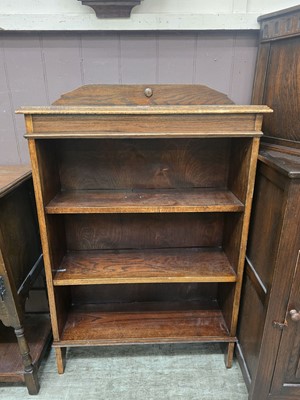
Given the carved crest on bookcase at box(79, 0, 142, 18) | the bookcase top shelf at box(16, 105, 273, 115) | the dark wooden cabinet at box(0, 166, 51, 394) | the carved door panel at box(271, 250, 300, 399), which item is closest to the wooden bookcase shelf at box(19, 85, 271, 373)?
the bookcase top shelf at box(16, 105, 273, 115)

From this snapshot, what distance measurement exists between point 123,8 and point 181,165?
2.32 feet

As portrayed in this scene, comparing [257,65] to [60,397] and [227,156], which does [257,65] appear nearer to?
→ [227,156]

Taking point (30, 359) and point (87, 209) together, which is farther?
point (30, 359)

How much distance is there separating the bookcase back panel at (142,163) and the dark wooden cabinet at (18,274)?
0.21m

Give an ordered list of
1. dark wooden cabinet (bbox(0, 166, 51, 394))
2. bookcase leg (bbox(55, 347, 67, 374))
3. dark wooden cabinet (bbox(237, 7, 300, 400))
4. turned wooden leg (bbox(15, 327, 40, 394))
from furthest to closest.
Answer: bookcase leg (bbox(55, 347, 67, 374)), turned wooden leg (bbox(15, 327, 40, 394)), dark wooden cabinet (bbox(0, 166, 51, 394)), dark wooden cabinet (bbox(237, 7, 300, 400))

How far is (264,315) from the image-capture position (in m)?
1.09

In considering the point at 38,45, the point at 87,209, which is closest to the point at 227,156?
the point at 87,209

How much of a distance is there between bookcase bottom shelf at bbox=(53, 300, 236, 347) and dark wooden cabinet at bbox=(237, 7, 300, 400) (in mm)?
220

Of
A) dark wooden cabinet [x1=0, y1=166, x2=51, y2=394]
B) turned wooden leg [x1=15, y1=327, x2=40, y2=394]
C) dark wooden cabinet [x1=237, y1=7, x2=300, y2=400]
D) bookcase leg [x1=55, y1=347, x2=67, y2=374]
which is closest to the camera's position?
dark wooden cabinet [x1=237, y1=7, x2=300, y2=400]

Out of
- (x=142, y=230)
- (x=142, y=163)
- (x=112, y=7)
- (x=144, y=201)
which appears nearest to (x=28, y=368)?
(x=142, y=230)

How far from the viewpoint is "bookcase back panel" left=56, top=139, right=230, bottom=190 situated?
1310 millimetres

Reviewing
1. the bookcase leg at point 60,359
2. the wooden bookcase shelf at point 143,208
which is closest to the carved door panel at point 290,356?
the wooden bookcase shelf at point 143,208

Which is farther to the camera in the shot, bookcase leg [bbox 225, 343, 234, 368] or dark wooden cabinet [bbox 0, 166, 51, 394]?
bookcase leg [bbox 225, 343, 234, 368]

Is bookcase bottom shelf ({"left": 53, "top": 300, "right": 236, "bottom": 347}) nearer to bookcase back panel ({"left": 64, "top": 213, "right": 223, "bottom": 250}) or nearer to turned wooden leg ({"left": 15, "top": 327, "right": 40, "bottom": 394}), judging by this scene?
turned wooden leg ({"left": 15, "top": 327, "right": 40, "bottom": 394})
